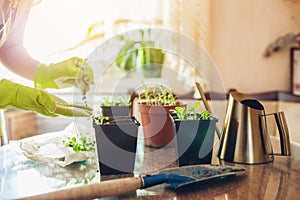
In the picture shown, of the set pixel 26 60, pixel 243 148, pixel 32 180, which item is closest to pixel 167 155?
pixel 243 148

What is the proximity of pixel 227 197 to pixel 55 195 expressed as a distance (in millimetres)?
299

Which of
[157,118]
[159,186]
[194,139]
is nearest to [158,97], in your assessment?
[157,118]

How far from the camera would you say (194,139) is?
0.73 m

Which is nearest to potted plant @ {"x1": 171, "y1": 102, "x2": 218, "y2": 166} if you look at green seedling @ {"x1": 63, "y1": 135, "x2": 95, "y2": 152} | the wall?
green seedling @ {"x1": 63, "y1": 135, "x2": 95, "y2": 152}

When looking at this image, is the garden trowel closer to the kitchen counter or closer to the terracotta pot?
the kitchen counter

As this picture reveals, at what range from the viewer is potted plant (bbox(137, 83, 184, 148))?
2.86 ft

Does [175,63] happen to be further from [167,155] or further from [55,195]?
[55,195]

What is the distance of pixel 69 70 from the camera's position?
891 mm

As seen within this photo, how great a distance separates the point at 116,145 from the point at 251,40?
185 centimetres

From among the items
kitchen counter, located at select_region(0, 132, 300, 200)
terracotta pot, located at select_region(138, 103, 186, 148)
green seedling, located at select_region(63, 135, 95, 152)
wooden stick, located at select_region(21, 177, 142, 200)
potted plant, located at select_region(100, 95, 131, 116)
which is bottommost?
kitchen counter, located at select_region(0, 132, 300, 200)

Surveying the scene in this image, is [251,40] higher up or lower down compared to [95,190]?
higher up

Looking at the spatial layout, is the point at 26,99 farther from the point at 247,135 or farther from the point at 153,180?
the point at 247,135

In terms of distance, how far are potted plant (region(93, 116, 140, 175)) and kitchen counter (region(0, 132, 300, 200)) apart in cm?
2

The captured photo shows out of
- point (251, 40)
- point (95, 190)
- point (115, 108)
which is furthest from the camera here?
point (251, 40)
